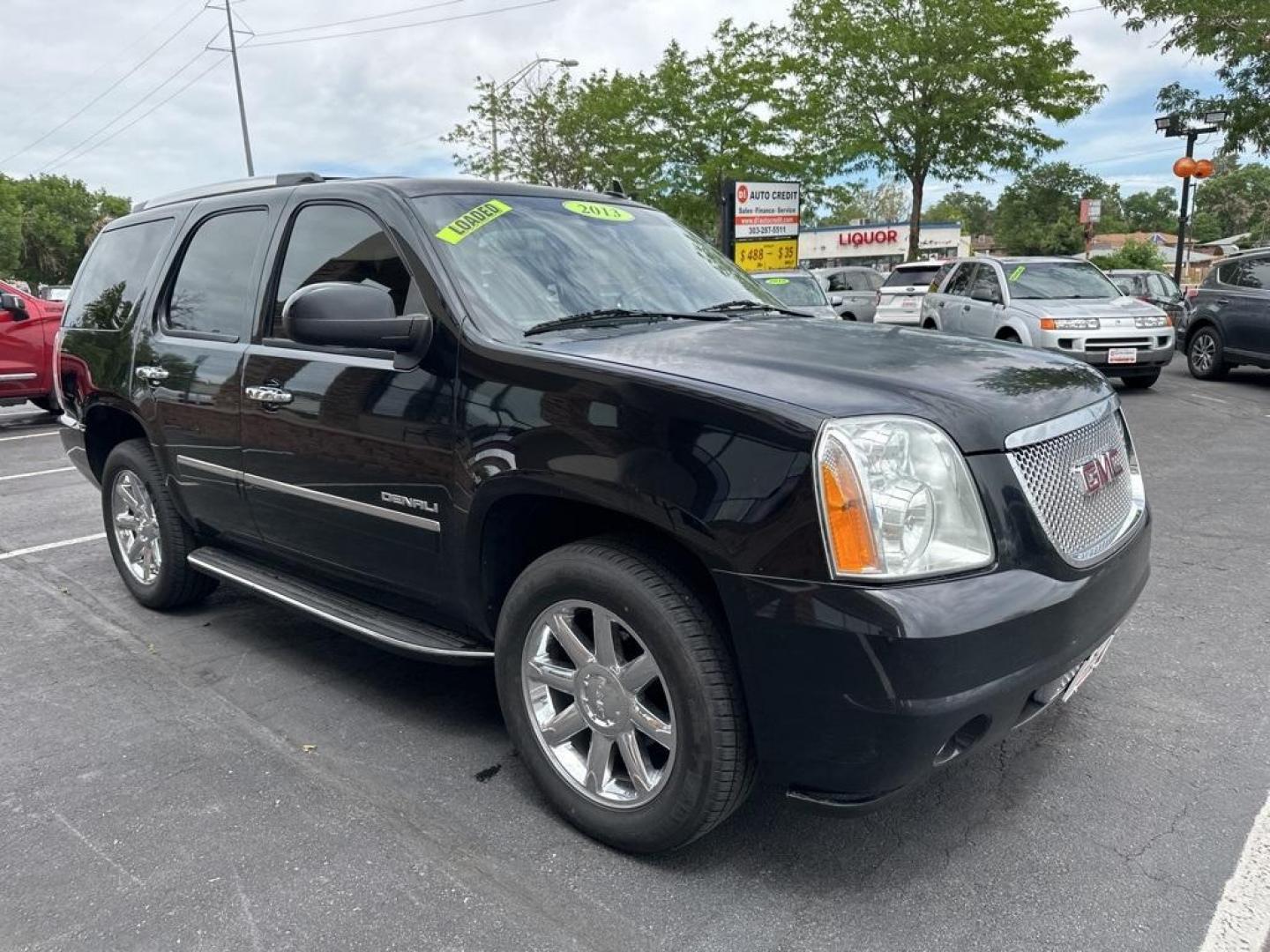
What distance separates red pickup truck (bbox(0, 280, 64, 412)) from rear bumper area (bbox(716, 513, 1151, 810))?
1167cm

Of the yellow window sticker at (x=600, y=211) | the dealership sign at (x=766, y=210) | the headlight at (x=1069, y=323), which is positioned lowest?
the headlight at (x=1069, y=323)

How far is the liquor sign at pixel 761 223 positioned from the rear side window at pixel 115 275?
10.2 m

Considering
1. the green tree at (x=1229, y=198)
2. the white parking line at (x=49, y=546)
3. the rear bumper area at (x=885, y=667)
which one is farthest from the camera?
the green tree at (x=1229, y=198)

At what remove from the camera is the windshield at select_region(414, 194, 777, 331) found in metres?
3.05

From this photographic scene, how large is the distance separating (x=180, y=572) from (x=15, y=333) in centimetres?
900

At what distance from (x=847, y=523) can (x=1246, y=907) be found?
1420mm

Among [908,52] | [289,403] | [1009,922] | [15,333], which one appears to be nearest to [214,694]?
[289,403]

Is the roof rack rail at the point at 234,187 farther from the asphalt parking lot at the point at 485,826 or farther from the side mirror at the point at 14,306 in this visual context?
the side mirror at the point at 14,306

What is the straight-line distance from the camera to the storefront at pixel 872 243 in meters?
58.5

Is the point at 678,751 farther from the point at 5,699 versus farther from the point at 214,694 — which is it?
the point at 5,699

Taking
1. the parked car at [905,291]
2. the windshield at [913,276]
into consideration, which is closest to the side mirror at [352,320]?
the parked car at [905,291]

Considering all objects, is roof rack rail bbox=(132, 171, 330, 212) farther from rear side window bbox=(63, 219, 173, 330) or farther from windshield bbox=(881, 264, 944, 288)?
windshield bbox=(881, 264, 944, 288)

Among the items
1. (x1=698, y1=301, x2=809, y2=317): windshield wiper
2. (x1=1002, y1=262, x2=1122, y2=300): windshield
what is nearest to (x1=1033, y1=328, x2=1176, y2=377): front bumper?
(x1=1002, y1=262, x2=1122, y2=300): windshield

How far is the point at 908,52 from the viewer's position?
66.2ft
